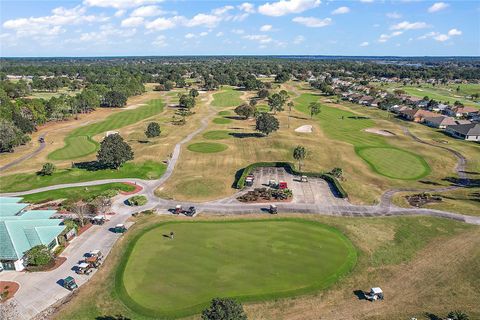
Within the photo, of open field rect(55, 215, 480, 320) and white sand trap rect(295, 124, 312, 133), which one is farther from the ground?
white sand trap rect(295, 124, 312, 133)

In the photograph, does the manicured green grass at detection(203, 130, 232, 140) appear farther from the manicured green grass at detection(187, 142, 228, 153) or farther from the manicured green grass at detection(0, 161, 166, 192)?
the manicured green grass at detection(0, 161, 166, 192)

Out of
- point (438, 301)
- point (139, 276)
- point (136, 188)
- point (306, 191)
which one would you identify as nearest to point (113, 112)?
point (136, 188)

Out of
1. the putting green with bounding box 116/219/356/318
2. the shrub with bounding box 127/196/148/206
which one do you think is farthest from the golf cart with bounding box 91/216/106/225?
the putting green with bounding box 116/219/356/318

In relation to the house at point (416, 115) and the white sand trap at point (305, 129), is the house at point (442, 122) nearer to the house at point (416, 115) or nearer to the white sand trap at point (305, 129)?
the house at point (416, 115)

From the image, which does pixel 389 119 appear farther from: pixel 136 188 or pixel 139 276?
pixel 139 276

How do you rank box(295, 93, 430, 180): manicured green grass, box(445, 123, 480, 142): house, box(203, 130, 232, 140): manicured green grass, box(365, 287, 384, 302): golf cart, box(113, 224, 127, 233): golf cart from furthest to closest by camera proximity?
box(445, 123, 480, 142): house
box(203, 130, 232, 140): manicured green grass
box(295, 93, 430, 180): manicured green grass
box(113, 224, 127, 233): golf cart
box(365, 287, 384, 302): golf cart

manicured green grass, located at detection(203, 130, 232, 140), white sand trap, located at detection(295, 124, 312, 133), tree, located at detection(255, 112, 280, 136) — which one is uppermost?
tree, located at detection(255, 112, 280, 136)

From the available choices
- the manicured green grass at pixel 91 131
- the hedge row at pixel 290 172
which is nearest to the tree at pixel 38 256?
the hedge row at pixel 290 172
